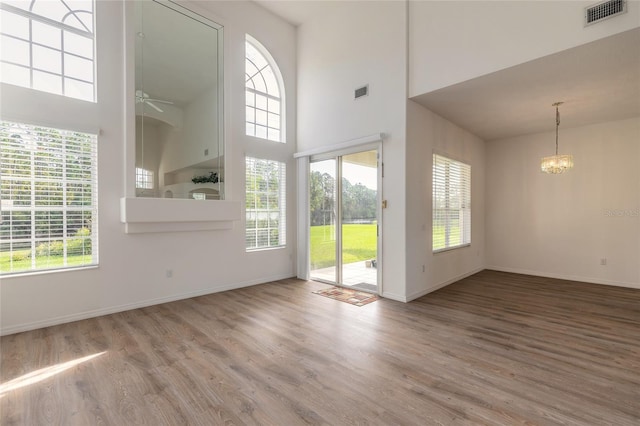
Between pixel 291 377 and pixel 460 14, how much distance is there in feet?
14.8

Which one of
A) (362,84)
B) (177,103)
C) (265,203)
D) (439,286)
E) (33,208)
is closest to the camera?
(33,208)

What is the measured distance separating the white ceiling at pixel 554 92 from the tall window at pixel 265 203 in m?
2.81

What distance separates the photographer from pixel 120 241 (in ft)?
13.0

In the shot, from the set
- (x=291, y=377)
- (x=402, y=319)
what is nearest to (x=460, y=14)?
(x=402, y=319)

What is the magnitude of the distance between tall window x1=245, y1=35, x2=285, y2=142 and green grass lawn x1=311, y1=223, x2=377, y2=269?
2041 mm

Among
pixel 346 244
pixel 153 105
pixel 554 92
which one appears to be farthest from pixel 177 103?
pixel 554 92

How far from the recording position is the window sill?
12.8ft

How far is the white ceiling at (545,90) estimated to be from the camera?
3173 millimetres

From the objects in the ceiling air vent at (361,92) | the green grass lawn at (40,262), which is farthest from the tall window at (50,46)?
the ceiling air vent at (361,92)

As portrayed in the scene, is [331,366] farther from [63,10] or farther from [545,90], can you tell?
[63,10]

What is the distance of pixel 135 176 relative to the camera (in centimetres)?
405

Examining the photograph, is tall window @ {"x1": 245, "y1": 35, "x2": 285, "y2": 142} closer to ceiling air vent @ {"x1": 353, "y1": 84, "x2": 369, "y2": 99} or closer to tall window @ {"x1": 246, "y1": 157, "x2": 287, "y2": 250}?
tall window @ {"x1": 246, "y1": 157, "x2": 287, "y2": 250}

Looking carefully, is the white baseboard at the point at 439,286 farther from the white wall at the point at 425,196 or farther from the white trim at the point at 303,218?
the white trim at the point at 303,218

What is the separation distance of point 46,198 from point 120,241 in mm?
903
